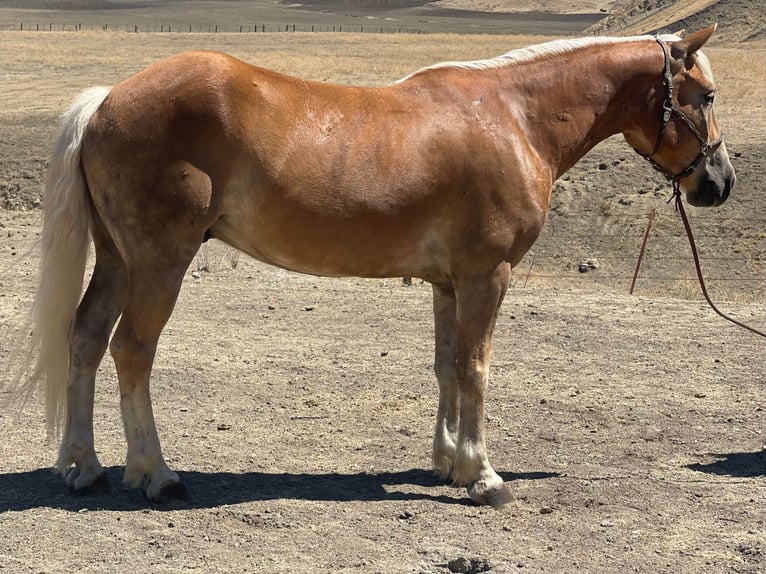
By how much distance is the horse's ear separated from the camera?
5.77m

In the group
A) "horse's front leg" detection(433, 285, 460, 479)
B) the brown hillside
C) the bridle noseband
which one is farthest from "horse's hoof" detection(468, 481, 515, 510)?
the brown hillside

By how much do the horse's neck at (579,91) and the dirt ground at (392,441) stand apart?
76.5 inches

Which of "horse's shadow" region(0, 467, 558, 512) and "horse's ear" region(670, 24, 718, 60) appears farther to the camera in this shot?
"horse's ear" region(670, 24, 718, 60)

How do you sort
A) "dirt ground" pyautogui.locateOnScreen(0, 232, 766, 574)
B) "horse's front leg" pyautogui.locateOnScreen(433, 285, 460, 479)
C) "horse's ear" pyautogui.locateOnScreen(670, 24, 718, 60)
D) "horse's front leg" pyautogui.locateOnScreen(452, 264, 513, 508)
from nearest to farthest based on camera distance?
"dirt ground" pyautogui.locateOnScreen(0, 232, 766, 574)
"horse's front leg" pyautogui.locateOnScreen(452, 264, 513, 508)
"horse's ear" pyautogui.locateOnScreen(670, 24, 718, 60)
"horse's front leg" pyautogui.locateOnScreen(433, 285, 460, 479)

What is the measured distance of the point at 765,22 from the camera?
5175 centimetres

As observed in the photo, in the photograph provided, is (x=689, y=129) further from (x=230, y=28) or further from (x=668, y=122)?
(x=230, y=28)

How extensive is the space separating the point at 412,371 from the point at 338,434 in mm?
1492

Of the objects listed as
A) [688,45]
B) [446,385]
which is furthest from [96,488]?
[688,45]

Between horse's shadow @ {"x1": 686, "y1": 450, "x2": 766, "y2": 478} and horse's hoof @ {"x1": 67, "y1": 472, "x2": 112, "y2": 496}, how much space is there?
3391 millimetres

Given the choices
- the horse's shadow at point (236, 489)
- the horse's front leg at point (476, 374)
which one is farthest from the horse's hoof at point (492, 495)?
the horse's shadow at point (236, 489)

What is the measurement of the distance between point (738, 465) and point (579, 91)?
2.48 metres

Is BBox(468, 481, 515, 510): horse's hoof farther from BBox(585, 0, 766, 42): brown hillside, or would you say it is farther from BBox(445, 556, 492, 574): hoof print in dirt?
BBox(585, 0, 766, 42): brown hillside

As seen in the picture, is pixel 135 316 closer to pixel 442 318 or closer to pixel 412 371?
pixel 442 318

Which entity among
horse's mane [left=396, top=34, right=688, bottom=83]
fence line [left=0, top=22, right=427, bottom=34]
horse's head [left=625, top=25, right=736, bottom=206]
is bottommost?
fence line [left=0, top=22, right=427, bottom=34]
